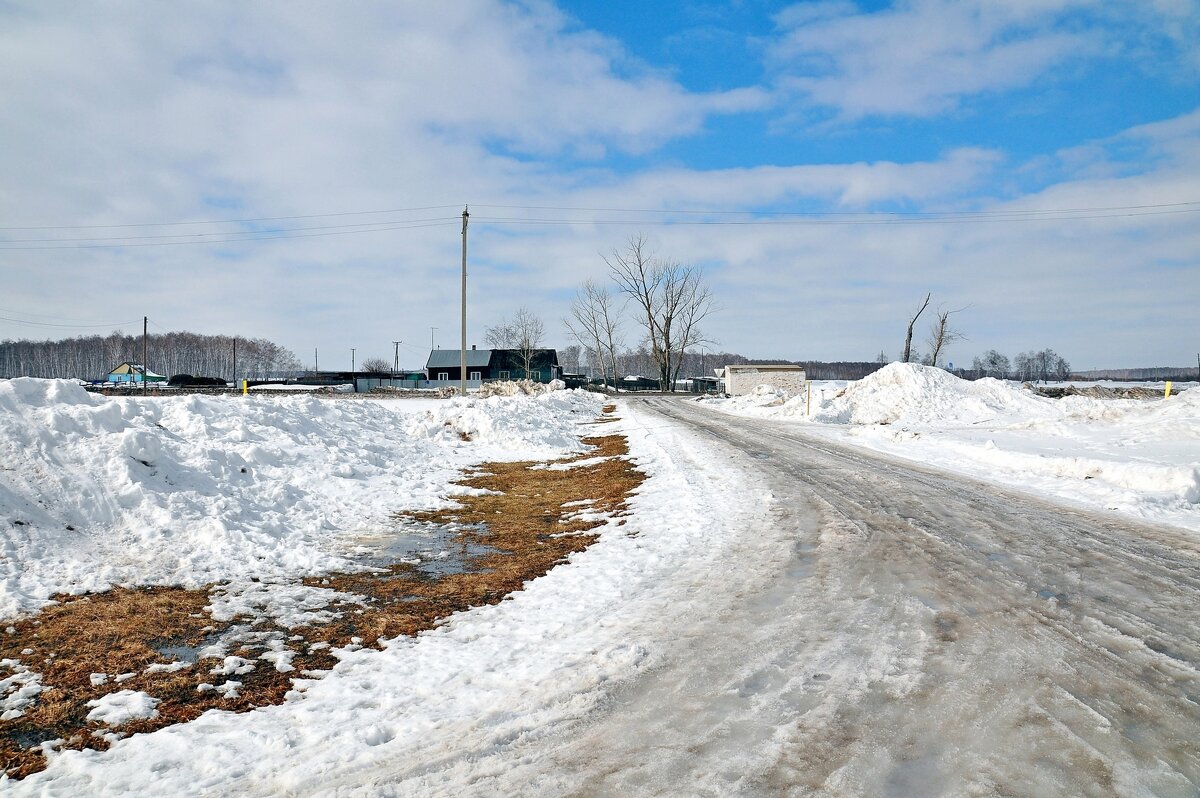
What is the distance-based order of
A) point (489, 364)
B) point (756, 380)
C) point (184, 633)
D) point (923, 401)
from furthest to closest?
1. point (489, 364)
2. point (756, 380)
3. point (923, 401)
4. point (184, 633)

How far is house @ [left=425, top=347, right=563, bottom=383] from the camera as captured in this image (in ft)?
276

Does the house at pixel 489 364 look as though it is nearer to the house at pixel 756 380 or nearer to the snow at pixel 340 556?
the house at pixel 756 380

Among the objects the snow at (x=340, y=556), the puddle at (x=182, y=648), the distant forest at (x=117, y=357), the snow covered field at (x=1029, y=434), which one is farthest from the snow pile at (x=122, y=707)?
the distant forest at (x=117, y=357)

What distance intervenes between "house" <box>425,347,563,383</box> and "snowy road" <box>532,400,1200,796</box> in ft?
255

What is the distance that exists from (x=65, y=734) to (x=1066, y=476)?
13.5m

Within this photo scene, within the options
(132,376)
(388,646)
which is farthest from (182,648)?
(132,376)

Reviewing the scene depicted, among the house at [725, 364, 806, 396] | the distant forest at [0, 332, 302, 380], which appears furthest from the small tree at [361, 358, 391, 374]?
the house at [725, 364, 806, 396]

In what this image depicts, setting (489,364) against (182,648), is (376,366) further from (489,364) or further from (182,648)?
(182,648)

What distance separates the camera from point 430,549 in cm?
786

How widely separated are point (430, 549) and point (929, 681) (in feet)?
18.7

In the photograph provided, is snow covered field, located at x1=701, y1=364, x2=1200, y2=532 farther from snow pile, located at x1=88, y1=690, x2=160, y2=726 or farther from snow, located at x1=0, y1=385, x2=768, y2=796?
snow pile, located at x1=88, y1=690, x2=160, y2=726

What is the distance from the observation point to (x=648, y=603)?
5473 millimetres

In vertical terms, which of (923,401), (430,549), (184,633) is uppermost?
(923,401)

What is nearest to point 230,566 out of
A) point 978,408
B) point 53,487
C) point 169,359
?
point 53,487
